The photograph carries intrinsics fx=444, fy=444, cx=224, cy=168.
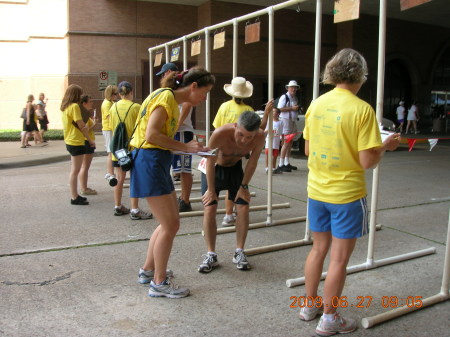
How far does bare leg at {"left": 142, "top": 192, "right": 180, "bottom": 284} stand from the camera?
3.38 meters

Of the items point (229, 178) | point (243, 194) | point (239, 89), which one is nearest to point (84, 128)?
point (239, 89)

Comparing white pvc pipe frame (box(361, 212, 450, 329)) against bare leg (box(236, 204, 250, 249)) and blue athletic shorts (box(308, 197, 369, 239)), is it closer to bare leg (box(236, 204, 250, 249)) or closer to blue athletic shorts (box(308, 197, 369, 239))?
blue athletic shorts (box(308, 197, 369, 239))

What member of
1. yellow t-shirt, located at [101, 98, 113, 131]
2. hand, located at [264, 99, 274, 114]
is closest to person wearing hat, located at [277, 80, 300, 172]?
yellow t-shirt, located at [101, 98, 113, 131]

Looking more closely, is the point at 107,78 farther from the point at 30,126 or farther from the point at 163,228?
the point at 163,228

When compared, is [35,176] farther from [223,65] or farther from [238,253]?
[223,65]

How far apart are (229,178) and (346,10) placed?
73.9 inches

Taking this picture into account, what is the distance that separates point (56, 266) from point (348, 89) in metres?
3.07

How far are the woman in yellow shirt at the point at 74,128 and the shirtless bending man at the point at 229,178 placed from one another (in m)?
3.10

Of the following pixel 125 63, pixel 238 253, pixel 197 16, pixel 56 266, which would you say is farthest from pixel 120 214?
pixel 197 16

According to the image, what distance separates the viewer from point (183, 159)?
642 cm

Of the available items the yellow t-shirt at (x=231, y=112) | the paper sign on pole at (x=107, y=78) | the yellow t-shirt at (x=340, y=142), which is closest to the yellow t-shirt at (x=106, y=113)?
the yellow t-shirt at (x=231, y=112)

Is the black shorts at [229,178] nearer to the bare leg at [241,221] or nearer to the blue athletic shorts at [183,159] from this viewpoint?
the bare leg at [241,221]

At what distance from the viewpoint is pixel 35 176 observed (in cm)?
948

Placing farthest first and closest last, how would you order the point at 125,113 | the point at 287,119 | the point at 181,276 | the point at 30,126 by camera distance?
the point at 30,126
the point at 287,119
the point at 125,113
the point at 181,276
